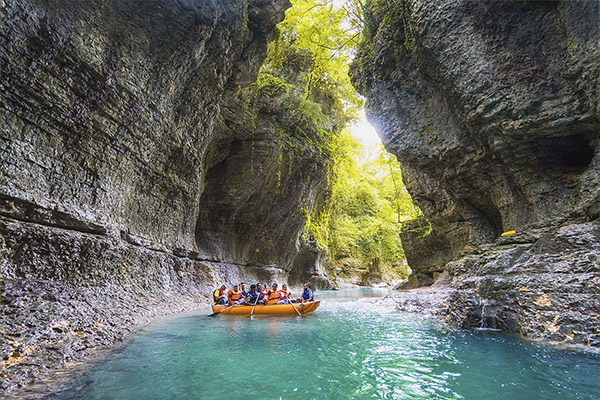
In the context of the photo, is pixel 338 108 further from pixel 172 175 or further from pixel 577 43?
pixel 577 43

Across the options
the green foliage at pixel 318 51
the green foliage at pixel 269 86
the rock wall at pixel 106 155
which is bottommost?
the rock wall at pixel 106 155

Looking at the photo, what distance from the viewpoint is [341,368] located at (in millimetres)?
4090

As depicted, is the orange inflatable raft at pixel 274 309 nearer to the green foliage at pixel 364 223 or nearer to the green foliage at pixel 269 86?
the green foliage at pixel 269 86

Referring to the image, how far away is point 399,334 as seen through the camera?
6105 mm

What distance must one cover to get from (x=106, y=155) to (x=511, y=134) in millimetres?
9234

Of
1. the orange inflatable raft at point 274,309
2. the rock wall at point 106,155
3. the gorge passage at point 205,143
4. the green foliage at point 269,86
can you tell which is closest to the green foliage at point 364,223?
the green foliage at point 269,86

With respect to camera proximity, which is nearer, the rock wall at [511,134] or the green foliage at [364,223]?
the rock wall at [511,134]

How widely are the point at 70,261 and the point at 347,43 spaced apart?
10.5 m

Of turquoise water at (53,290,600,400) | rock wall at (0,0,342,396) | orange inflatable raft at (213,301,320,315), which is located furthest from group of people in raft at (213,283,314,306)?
turquoise water at (53,290,600,400)

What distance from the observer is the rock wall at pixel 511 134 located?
5195 millimetres

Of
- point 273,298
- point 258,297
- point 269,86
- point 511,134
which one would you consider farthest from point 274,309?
point 269,86

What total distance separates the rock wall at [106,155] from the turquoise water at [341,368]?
981 mm

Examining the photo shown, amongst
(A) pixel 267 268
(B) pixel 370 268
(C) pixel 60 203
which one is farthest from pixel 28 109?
(B) pixel 370 268

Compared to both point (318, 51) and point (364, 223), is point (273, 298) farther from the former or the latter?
point (364, 223)
